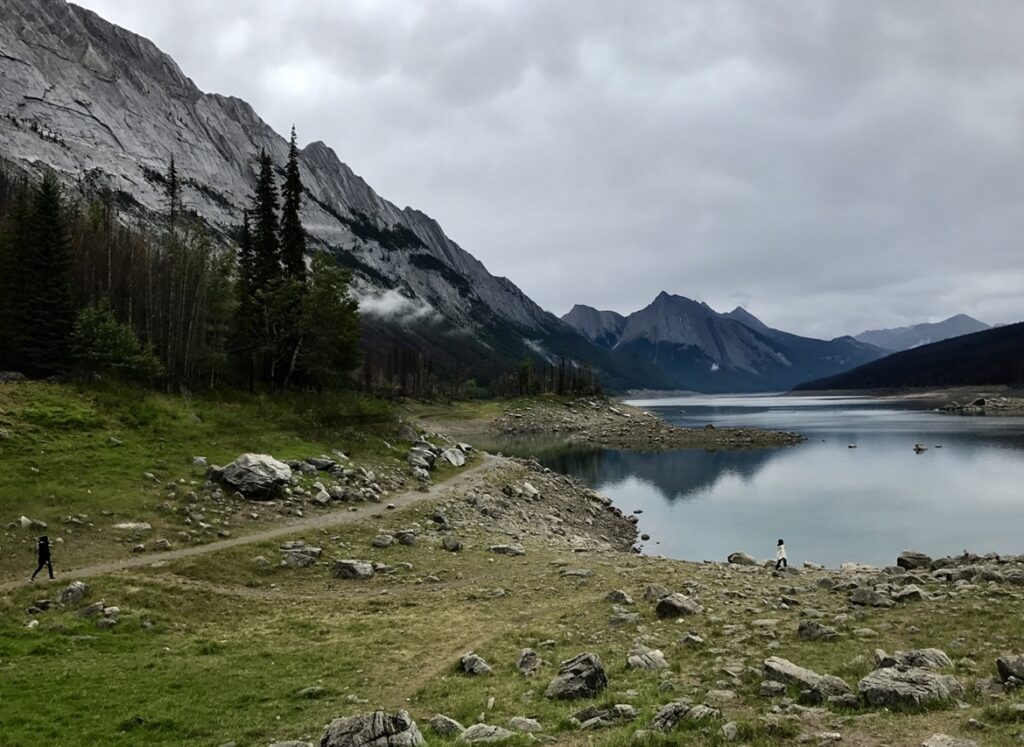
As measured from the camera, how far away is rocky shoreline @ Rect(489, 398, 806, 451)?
11794cm

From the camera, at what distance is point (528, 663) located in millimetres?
16172

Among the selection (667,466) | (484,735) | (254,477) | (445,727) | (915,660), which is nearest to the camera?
(484,735)

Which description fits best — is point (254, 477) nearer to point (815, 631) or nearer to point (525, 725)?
point (525, 725)

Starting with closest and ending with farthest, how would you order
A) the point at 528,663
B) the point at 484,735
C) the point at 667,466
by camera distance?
the point at 484,735, the point at 528,663, the point at 667,466

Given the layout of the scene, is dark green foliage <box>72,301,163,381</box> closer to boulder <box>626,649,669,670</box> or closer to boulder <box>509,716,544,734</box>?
boulder <box>626,649,669,670</box>

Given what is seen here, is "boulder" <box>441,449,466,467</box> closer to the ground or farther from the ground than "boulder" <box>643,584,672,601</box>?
farther from the ground

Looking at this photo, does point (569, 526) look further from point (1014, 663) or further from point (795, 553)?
point (1014, 663)

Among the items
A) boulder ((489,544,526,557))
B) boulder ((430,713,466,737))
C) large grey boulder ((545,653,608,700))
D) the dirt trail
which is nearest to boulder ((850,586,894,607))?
large grey boulder ((545,653,608,700))

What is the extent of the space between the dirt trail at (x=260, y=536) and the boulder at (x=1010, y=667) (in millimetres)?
27319

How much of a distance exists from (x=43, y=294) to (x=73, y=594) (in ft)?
121

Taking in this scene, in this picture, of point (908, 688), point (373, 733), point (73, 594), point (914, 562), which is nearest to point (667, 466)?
point (914, 562)

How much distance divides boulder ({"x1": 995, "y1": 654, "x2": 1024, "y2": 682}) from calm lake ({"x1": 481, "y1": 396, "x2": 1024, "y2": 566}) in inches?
1117

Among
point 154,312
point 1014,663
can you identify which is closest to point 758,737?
point 1014,663

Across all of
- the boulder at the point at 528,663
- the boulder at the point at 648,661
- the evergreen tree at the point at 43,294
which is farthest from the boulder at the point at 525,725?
the evergreen tree at the point at 43,294
